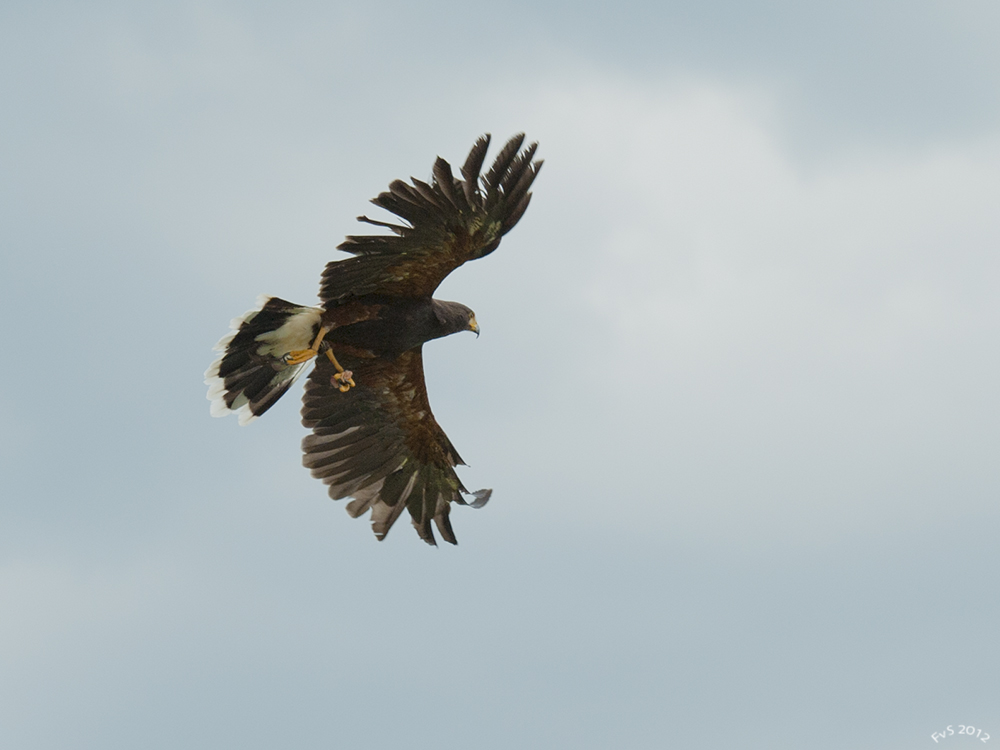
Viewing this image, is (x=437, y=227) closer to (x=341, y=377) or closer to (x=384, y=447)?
(x=341, y=377)

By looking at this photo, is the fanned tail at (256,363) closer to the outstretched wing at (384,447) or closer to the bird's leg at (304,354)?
the bird's leg at (304,354)

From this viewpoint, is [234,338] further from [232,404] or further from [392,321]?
[392,321]

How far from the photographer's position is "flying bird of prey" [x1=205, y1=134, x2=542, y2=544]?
8.87m

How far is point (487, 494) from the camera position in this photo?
10.3 meters

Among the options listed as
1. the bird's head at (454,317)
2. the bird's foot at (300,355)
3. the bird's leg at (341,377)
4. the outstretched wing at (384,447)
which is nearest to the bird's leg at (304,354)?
the bird's foot at (300,355)

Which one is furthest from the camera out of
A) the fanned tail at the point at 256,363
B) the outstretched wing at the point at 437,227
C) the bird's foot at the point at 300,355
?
the bird's foot at the point at 300,355

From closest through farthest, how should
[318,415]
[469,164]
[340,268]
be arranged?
[469,164] < [340,268] < [318,415]

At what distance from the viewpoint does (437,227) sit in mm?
9148

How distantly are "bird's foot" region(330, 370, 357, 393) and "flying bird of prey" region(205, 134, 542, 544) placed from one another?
1cm

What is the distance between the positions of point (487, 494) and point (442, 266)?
2021 mm

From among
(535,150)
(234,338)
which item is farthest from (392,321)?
(535,150)

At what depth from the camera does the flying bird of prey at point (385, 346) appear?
887 cm

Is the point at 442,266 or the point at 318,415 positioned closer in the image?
the point at 442,266

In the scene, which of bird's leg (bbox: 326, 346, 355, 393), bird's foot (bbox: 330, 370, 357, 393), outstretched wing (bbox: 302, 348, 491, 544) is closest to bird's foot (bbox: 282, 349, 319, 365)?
bird's leg (bbox: 326, 346, 355, 393)
